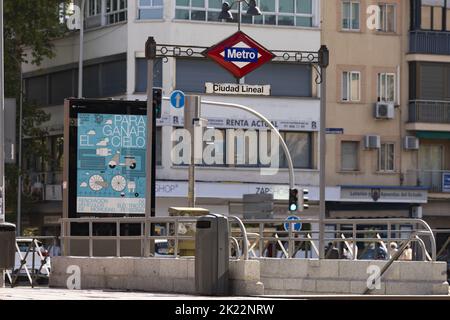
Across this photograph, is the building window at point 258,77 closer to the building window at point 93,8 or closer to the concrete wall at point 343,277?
the building window at point 93,8

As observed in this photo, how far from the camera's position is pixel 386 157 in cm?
5662

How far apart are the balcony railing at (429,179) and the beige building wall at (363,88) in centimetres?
49

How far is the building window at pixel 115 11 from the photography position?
178ft

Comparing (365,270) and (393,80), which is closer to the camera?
(365,270)

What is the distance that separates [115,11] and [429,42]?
42.5 feet

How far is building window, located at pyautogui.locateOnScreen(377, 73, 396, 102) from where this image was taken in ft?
185

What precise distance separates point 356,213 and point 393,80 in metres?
5.68

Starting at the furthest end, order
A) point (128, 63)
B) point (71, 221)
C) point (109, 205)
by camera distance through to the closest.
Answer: point (128, 63), point (109, 205), point (71, 221)

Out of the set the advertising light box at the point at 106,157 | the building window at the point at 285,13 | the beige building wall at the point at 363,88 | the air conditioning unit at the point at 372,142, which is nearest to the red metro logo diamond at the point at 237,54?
the advertising light box at the point at 106,157

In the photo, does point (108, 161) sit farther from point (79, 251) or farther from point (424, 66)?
point (424, 66)

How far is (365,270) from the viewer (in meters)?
23.6

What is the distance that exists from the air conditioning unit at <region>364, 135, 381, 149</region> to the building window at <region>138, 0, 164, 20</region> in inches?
383
